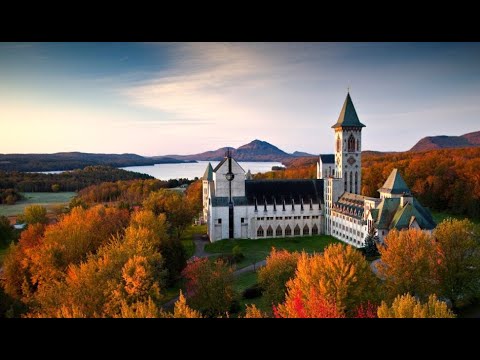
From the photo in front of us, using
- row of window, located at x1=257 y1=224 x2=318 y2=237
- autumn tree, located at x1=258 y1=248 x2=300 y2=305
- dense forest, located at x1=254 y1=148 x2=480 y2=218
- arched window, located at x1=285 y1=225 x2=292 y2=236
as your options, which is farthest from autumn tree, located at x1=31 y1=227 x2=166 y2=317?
dense forest, located at x1=254 y1=148 x2=480 y2=218

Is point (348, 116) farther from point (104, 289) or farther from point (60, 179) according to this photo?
point (104, 289)

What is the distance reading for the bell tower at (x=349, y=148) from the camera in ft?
164

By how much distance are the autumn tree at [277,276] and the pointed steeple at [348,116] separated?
3031 centimetres

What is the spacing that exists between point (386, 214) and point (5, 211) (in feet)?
142

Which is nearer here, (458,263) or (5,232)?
(458,263)

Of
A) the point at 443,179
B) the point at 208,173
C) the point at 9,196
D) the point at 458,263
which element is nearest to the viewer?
the point at 458,263

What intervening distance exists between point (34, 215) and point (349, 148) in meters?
39.3

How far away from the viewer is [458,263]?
23.2 m

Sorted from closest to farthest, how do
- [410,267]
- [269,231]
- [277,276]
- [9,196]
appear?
[410,267] → [277,276] → [9,196] → [269,231]

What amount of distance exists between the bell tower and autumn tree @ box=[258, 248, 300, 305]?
28261mm

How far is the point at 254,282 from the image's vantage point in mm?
30906

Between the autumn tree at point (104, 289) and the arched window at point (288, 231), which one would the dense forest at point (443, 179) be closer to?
the arched window at point (288, 231)

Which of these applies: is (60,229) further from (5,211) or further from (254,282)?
(5,211)

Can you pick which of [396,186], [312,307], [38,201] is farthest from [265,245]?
[312,307]
